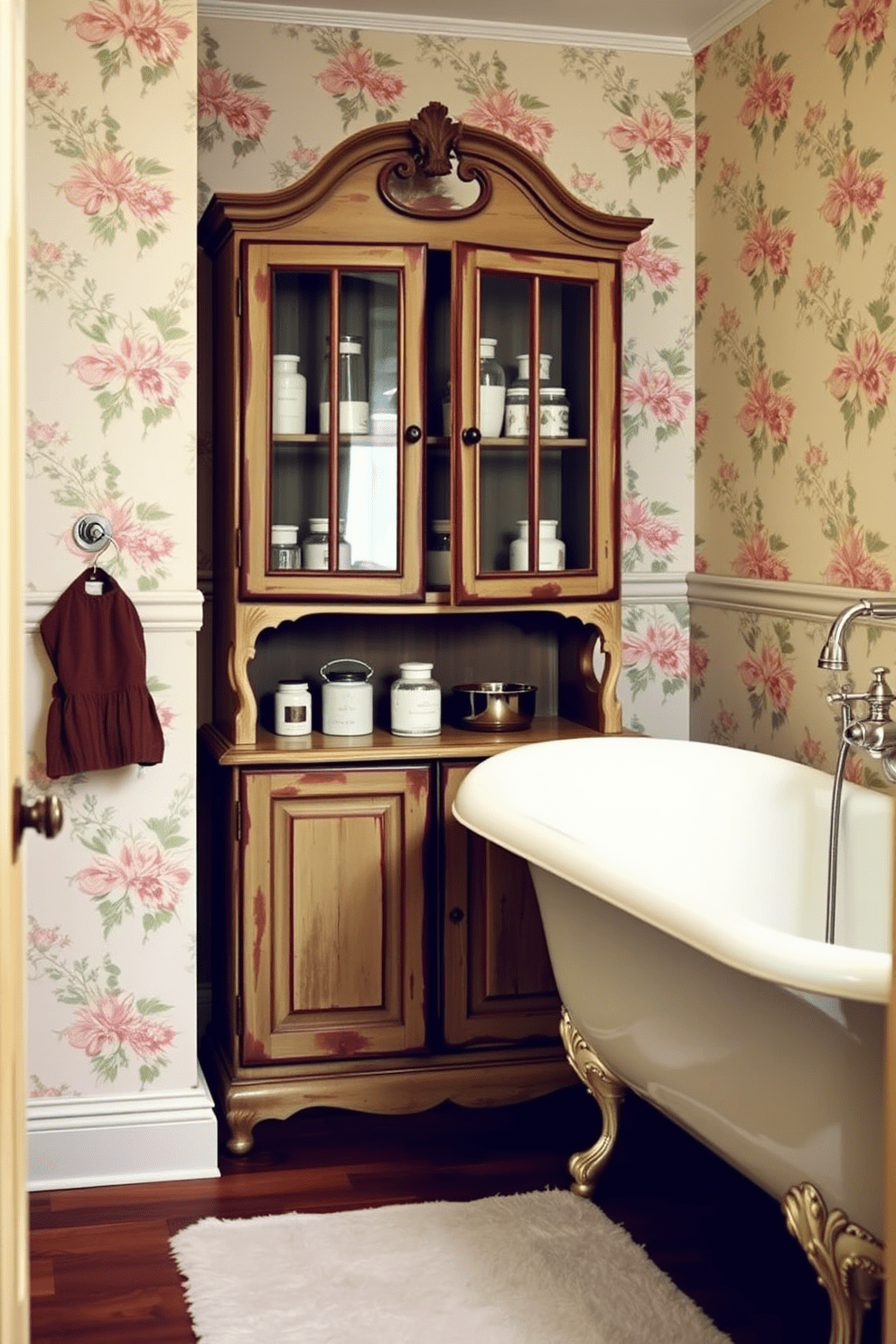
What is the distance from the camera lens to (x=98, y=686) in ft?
9.19

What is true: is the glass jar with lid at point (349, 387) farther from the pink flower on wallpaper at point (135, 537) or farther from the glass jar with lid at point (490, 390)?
the pink flower on wallpaper at point (135, 537)

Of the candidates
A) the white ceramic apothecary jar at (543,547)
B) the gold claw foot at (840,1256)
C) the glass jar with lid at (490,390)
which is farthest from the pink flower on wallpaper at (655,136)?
the gold claw foot at (840,1256)

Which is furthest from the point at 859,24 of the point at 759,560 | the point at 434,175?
the point at 759,560

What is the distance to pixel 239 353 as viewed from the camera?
3096mm

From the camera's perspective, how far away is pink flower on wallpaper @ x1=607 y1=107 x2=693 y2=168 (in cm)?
373

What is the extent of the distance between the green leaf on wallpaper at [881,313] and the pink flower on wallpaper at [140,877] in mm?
1711

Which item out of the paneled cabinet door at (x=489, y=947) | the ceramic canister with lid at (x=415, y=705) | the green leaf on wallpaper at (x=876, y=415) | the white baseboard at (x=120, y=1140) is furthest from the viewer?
the ceramic canister with lid at (x=415, y=705)

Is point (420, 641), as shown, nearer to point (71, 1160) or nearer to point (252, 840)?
point (252, 840)

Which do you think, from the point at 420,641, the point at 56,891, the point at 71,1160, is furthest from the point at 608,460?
the point at 71,1160

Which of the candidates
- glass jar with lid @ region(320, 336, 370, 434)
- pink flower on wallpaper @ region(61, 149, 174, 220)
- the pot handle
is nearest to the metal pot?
the pot handle

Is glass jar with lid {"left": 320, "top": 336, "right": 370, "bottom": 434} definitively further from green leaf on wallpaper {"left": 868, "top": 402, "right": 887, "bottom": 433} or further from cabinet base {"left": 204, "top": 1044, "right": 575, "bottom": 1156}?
cabinet base {"left": 204, "top": 1044, "right": 575, "bottom": 1156}

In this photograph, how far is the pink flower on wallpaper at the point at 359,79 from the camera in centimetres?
354

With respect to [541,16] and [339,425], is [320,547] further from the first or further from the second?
[541,16]

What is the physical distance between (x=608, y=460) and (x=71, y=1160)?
1.78m
